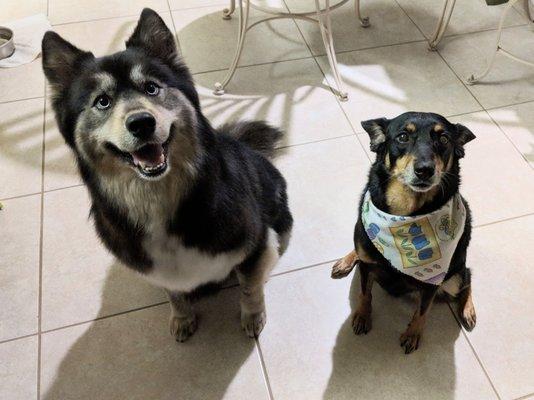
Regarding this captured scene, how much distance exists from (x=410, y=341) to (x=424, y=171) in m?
0.75

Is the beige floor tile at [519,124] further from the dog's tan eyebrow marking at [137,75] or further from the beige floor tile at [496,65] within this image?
the dog's tan eyebrow marking at [137,75]

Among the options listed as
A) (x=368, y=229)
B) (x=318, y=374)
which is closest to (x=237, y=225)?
(x=368, y=229)

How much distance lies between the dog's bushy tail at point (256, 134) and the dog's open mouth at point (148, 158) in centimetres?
85

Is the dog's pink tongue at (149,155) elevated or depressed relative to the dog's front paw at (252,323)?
elevated

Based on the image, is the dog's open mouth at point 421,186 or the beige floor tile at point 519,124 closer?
the dog's open mouth at point 421,186

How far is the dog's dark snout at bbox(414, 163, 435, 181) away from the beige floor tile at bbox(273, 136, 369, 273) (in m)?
0.78

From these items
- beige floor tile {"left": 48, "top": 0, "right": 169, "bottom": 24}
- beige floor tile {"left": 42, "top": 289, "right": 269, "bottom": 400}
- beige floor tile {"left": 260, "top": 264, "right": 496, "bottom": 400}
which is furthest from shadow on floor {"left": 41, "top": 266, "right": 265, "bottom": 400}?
beige floor tile {"left": 48, "top": 0, "right": 169, "bottom": 24}

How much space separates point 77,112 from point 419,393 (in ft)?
5.09

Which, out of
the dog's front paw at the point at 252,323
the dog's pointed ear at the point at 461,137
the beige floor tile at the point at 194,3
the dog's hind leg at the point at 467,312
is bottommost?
the dog's front paw at the point at 252,323

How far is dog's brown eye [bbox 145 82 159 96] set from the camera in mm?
1309

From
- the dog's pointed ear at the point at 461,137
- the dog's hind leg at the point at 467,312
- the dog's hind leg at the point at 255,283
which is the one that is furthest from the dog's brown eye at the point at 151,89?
A: the dog's hind leg at the point at 467,312

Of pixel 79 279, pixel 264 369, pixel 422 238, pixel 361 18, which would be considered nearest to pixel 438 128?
pixel 422 238

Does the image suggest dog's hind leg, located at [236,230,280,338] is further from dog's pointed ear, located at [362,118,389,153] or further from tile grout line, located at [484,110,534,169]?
tile grout line, located at [484,110,534,169]

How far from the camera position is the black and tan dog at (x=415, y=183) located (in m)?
1.47
